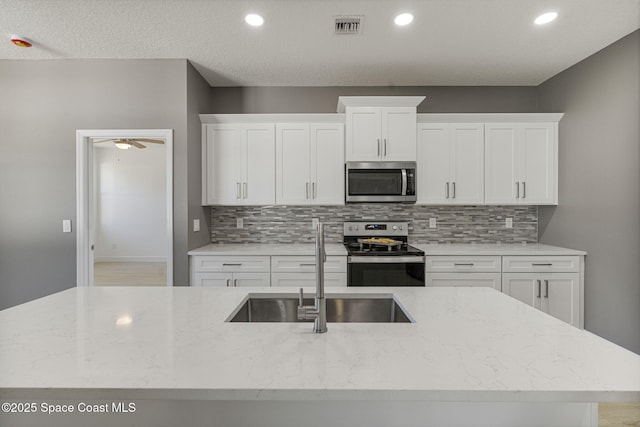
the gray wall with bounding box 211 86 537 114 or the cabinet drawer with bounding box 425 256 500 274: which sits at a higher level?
the gray wall with bounding box 211 86 537 114

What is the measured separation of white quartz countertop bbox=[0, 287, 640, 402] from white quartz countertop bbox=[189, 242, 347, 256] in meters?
1.76

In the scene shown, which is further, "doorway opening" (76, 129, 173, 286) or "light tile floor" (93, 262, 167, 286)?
"doorway opening" (76, 129, 173, 286)

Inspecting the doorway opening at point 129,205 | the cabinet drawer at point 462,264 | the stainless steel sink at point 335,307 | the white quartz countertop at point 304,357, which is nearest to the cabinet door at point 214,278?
the stainless steel sink at point 335,307

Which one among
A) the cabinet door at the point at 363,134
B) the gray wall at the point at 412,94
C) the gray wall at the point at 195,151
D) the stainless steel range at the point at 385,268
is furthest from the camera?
the gray wall at the point at 412,94

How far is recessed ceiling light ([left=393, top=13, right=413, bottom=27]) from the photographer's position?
7.79 ft

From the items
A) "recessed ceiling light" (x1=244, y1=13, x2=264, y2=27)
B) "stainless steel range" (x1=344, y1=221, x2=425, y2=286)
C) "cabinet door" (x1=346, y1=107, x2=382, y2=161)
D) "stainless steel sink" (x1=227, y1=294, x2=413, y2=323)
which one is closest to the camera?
"stainless steel sink" (x1=227, y1=294, x2=413, y2=323)

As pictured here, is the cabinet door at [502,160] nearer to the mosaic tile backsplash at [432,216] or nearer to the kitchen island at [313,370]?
the mosaic tile backsplash at [432,216]

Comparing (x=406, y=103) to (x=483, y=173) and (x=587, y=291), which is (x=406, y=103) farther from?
(x=587, y=291)

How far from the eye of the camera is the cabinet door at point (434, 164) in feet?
11.3

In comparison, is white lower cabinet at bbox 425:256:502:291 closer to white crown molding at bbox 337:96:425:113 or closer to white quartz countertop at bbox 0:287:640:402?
white crown molding at bbox 337:96:425:113

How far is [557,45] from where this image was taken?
9.21 ft

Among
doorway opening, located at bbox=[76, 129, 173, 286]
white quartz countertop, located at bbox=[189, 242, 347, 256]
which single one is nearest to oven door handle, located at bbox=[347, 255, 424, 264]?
white quartz countertop, located at bbox=[189, 242, 347, 256]

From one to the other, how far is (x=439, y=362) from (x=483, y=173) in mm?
2998

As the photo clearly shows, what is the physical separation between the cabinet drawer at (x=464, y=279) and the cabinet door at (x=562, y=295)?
436 mm
